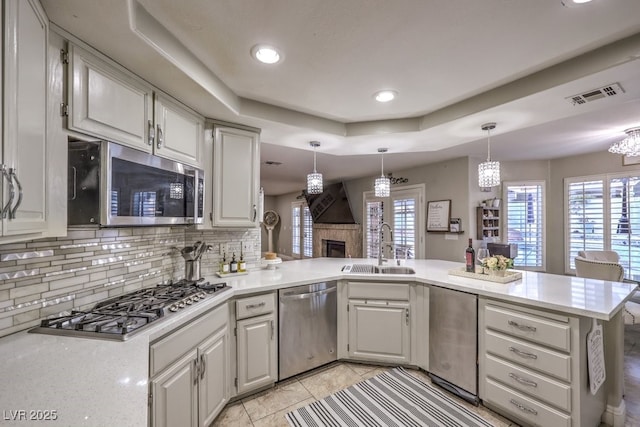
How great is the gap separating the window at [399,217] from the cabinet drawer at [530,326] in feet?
7.93

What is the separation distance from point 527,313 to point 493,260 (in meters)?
0.52

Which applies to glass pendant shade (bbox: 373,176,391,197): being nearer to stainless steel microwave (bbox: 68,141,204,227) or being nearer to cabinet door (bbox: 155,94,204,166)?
cabinet door (bbox: 155,94,204,166)

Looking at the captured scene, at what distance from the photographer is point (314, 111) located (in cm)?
244

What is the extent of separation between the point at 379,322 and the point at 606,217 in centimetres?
378

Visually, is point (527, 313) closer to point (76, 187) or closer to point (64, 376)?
point (64, 376)

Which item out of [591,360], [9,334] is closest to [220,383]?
[9,334]

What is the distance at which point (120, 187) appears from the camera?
4.57 feet

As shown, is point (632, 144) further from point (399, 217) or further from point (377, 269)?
point (399, 217)

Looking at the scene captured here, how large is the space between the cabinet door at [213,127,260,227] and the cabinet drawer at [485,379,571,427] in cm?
223

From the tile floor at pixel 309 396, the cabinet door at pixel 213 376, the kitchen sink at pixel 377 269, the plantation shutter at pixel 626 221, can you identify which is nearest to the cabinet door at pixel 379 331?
the tile floor at pixel 309 396

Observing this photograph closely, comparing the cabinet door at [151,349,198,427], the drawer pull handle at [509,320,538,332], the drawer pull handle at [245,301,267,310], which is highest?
the drawer pull handle at [245,301,267,310]

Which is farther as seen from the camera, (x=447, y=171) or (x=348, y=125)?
(x=447, y=171)

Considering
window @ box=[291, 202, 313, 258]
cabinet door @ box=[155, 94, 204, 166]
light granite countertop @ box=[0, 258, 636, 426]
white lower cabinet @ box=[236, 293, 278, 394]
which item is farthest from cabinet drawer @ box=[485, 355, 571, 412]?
window @ box=[291, 202, 313, 258]

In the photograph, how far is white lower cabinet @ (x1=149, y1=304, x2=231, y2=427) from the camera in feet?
4.35
